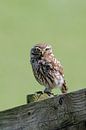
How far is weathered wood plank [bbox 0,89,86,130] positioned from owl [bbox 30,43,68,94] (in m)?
2.88

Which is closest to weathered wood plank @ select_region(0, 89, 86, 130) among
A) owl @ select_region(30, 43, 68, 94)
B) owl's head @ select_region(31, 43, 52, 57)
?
owl @ select_region(30, 43, 68, 94)

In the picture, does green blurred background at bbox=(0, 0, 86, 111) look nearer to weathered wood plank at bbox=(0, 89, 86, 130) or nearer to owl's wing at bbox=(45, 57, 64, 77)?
owl's wing at bbox=(45, 57, 64, 77)

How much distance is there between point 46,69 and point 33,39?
28.5 feet

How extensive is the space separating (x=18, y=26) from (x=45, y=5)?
70.9 inches

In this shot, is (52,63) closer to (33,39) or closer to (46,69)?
(46,69)

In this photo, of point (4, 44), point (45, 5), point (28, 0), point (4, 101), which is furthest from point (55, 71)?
point (28, 0)

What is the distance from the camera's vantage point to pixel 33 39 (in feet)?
51.7

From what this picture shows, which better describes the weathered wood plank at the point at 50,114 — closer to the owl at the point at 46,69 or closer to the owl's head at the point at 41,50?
the owl at the point at 46,69

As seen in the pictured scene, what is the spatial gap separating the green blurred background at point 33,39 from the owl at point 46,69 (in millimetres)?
3867

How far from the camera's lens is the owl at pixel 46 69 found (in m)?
7.06

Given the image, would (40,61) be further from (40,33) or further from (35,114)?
(40,33)

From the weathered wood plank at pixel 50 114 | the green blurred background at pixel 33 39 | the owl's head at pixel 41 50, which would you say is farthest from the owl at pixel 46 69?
the green blurred background at pixel 33 39

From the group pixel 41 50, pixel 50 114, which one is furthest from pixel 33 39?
pixel 50 114

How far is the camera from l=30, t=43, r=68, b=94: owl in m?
7.06
